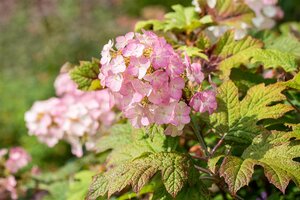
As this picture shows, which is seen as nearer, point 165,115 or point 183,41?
point 165,115

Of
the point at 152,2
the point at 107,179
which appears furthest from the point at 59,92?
the point at 152,2

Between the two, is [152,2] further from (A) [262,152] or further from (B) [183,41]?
(A) [262,152]

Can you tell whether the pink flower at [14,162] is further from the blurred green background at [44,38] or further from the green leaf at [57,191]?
the blurred green background at [44,38]

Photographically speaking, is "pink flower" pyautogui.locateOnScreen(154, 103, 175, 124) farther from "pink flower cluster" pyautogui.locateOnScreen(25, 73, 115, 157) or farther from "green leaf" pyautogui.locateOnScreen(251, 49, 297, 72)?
"pink flower cluster" pyautogui.locateOnScreen(25, 73, 115, 157)

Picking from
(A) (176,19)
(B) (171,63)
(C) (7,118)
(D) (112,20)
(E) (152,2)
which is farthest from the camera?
(E) (152,2)

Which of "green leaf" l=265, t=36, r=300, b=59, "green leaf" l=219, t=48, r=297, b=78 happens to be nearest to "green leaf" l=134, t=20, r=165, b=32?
"green leaf" l=219, t=48, r=297, b=78

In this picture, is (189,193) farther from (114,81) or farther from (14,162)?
(14,162)
